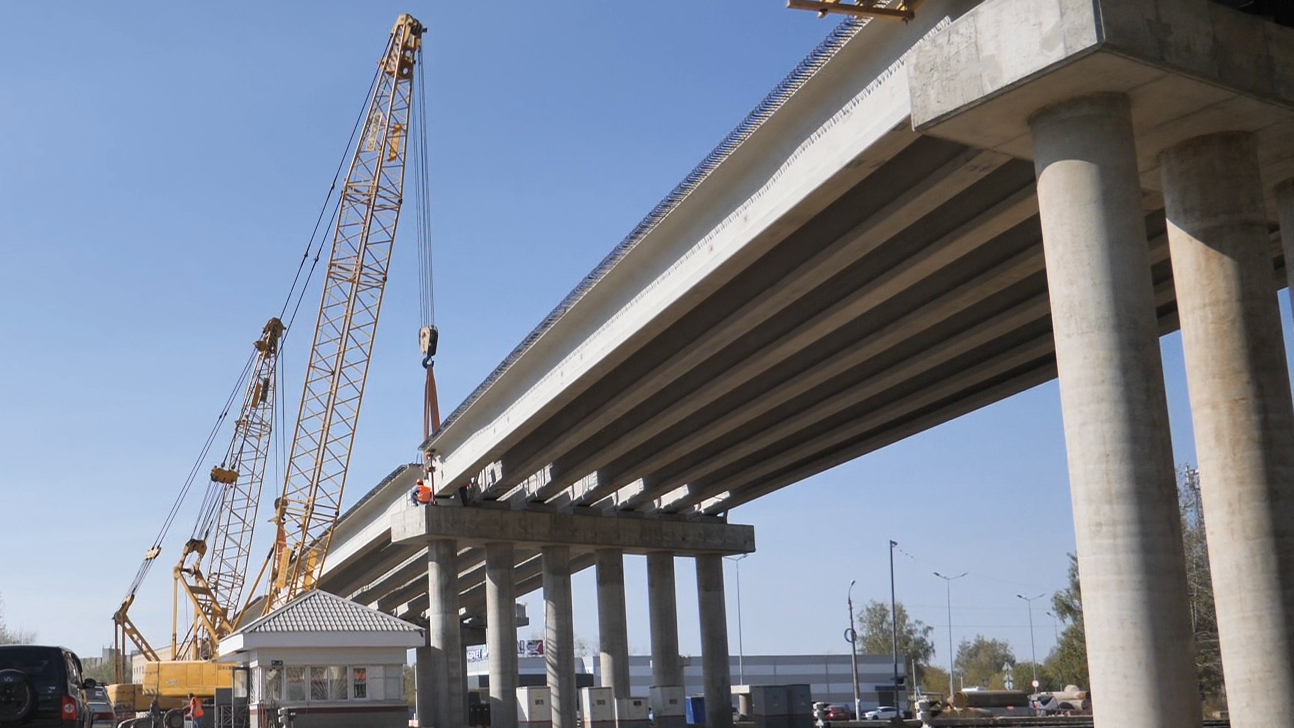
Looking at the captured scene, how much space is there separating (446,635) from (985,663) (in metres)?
140

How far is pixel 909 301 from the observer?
119 feet

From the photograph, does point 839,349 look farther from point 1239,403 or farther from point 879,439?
point 1239,403

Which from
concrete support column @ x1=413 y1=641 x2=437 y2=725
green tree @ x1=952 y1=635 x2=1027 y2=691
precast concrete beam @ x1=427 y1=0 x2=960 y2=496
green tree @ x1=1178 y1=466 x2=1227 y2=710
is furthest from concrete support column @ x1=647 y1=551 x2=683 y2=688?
green tree @ x1=952 y1=635 x2=1027 y2=691

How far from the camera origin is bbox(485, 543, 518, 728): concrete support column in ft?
183

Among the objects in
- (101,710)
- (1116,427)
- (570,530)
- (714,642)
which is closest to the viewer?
(1116,427)

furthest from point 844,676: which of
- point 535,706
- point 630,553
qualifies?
point 535,706

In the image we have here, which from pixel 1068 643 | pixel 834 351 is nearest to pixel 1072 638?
pixel 1068 643

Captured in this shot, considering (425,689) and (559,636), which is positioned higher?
(559,636)

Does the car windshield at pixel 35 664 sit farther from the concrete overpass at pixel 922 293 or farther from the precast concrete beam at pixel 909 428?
Result: the precast concrete beam at pixel 909 428

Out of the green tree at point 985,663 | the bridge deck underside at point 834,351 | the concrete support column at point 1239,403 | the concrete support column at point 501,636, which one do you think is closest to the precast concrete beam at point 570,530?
the bridge deck underside at point 834,351

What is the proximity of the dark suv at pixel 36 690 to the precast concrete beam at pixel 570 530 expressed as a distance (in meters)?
34.1

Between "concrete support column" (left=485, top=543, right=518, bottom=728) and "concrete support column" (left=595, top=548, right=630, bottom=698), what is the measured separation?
17.9ft

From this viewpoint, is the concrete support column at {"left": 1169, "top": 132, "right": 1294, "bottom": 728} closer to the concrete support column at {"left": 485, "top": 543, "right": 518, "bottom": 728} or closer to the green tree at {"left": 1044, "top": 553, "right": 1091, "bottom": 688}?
the concrete support column at {"left": 485, "top": 543, "right": 518, "bottom": 728}

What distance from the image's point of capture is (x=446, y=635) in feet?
180
